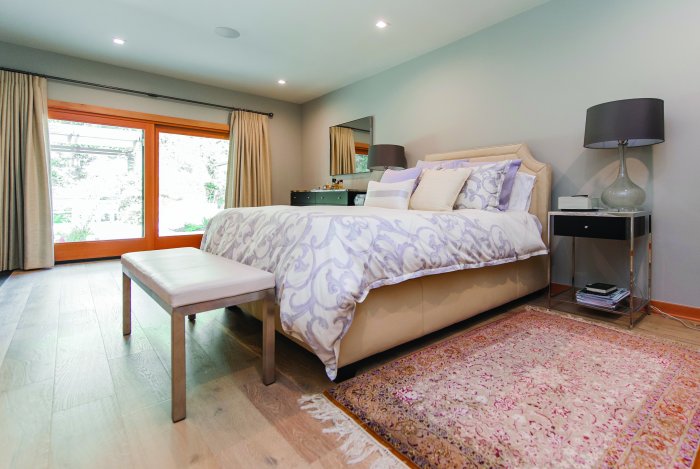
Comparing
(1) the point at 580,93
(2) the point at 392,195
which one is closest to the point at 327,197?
(2) the point at 392,195

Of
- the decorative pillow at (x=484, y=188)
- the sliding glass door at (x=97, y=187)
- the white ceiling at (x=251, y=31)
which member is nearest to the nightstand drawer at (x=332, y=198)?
the white ceiling at (x=251, y=31)

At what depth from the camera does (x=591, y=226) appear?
221 centimetres

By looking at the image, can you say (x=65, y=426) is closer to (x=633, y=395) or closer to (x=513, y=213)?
(x=633, y=395)

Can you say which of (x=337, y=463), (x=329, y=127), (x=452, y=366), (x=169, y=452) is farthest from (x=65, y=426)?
(x=329, y=127)

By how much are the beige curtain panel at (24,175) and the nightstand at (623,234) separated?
505cm

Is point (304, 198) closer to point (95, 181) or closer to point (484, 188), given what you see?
point (95, 181)

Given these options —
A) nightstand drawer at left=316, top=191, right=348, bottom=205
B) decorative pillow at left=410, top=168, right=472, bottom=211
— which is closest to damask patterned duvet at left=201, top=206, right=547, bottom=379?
decorative pillow at left=410, top=168, right=472, bottom=211

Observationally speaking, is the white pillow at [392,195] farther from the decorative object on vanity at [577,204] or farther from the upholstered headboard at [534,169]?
the decorative object on vanity at [577,204]

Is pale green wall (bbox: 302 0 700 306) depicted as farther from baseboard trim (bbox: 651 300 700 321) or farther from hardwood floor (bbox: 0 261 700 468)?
hardwood floor (bbox: 0 261 700 468)

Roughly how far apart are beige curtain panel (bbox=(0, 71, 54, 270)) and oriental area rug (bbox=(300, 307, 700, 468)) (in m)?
4.12

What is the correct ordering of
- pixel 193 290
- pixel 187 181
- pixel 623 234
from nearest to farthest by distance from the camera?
1. pixel 193 290
2. pixel 623 234
3. pixel 187 181

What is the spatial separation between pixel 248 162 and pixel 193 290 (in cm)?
436

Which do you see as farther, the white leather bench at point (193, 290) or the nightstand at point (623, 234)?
the nightstand at point (623, 234)

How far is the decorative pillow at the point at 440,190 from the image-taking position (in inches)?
103
